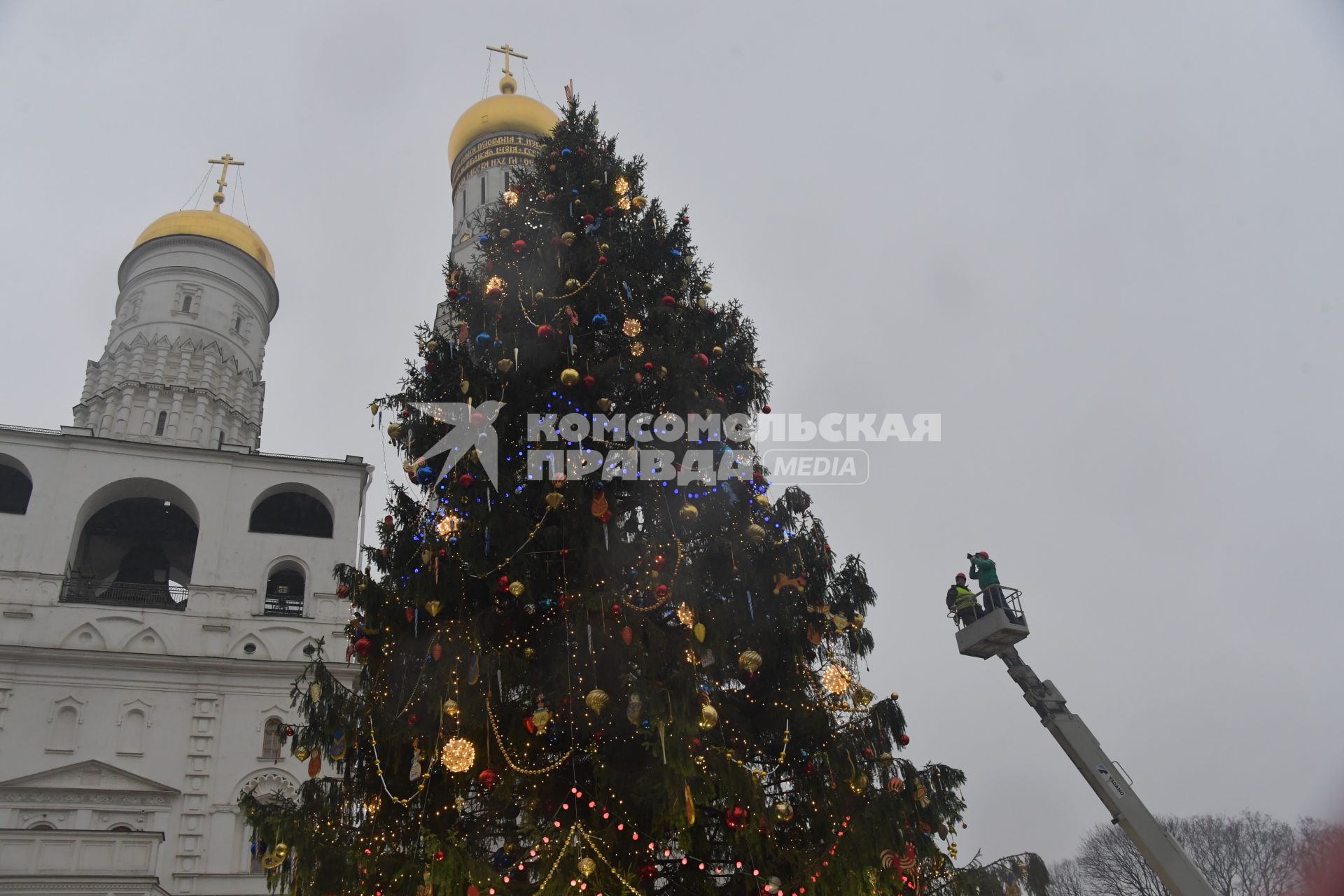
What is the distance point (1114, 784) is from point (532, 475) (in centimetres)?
742

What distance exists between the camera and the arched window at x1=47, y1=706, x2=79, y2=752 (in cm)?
1931

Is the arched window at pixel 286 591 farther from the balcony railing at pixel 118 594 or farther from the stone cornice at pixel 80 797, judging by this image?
the stone cornice at pixel 80 797

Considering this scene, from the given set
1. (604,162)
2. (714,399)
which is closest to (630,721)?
(714,399)

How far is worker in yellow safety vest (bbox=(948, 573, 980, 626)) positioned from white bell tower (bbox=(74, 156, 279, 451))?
22.1 m

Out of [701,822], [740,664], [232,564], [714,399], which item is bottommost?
[701,822]

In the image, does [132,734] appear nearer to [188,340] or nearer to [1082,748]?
[188,340]

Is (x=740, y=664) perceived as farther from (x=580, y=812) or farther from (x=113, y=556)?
(x=113, y=556)

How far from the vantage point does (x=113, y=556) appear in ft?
85.6

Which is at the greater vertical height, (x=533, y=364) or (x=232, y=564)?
(x=232, y=564)

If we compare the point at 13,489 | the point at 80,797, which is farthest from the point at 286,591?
the point at 13,489

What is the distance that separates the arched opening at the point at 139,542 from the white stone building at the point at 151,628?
0.05 meters

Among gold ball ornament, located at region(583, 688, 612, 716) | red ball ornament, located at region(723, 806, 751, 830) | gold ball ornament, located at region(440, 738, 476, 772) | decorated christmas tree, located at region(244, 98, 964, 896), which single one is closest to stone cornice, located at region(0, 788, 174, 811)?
decorated christmas tree, located at region(244, 98, 964, 896)

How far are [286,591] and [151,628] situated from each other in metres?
3.13

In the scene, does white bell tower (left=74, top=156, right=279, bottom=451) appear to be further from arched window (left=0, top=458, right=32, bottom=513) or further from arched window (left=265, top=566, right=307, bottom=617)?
arched window (left=265, top=566, right=307, bottom=617)
